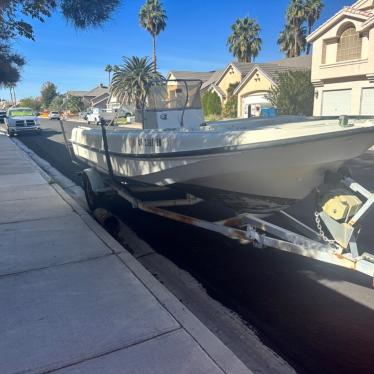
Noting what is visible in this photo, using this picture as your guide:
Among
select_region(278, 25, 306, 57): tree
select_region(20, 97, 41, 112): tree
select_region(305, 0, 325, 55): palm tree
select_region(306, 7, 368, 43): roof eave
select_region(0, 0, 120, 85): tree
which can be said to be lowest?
select_region(20, 97, 41, 112): tree

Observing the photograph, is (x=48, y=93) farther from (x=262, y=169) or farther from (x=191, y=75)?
(x=262, y=169)

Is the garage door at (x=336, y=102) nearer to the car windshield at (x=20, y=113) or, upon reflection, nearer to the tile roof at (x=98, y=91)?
the car windshield at (x=20, y=113)

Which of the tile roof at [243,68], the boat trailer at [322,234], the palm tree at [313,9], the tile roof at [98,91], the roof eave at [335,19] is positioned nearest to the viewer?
the boat trailer at [322,234]

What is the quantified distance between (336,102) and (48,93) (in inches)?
3716

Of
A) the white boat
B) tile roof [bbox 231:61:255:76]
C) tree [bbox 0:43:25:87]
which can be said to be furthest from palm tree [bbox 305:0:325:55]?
the white boat

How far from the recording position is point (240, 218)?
445 centimetres

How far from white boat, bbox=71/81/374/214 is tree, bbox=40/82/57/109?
4093 inches

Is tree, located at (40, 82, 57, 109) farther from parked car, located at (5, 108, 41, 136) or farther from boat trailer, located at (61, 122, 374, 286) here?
boat trailer, located at (61, 122, 374, 286)

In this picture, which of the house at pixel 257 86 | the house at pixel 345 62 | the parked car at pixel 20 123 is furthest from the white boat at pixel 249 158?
the house at pixel 257 86

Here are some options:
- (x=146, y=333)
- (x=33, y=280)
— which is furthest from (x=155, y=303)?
(x=33, y=280)

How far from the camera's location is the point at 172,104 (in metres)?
6.55

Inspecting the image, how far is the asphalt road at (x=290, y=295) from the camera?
2965 mm

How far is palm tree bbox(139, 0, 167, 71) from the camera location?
182ft

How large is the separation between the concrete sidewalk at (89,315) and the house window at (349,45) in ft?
68.6
